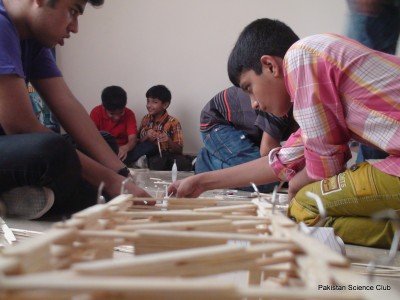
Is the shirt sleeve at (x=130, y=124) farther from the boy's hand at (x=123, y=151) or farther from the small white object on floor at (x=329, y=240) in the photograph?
the small white object on floor at (x=329, y=240)

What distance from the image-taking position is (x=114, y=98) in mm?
3465

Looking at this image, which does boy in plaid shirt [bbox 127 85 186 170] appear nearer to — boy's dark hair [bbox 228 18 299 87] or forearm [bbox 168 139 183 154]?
forearm [bbox 168 139 183 154]

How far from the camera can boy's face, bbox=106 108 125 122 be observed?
11.4 ft

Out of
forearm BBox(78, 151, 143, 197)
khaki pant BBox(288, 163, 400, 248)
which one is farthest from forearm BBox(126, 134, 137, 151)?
khaki pant BBox(288, 163, 400, 248)

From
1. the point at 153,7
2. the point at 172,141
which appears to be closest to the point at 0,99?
the point at 172,141

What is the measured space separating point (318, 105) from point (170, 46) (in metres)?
2.81

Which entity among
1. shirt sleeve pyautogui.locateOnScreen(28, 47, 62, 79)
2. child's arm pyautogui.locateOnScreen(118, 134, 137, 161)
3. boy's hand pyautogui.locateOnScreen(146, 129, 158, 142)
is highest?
shirt sleeve pyautogui.locateOnScreen(28, 47, 62, 79)

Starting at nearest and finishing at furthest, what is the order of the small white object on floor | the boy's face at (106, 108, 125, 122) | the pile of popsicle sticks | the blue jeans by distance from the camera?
the pile of popsicle sticks, the small white object on floor, the blue jeans, the boy's face at (106, 108, 125, 122)

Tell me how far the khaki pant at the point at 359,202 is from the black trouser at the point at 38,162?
71cm

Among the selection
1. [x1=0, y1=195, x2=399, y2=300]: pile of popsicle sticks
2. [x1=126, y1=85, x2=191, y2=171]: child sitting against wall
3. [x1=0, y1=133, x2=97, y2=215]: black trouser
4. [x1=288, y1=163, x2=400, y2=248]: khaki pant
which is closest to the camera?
[x1=0, y1=195, x2=399, y2=300]: pile of popsicle sticks

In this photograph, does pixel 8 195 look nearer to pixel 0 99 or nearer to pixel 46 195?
pixel 46 195

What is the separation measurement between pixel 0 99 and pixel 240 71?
685mm

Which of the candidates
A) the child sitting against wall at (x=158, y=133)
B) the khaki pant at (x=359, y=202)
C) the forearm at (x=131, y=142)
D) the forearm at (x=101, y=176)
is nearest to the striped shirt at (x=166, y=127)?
the child sitting against wall at (x=158, y=133)

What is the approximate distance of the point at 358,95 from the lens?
104 cm
